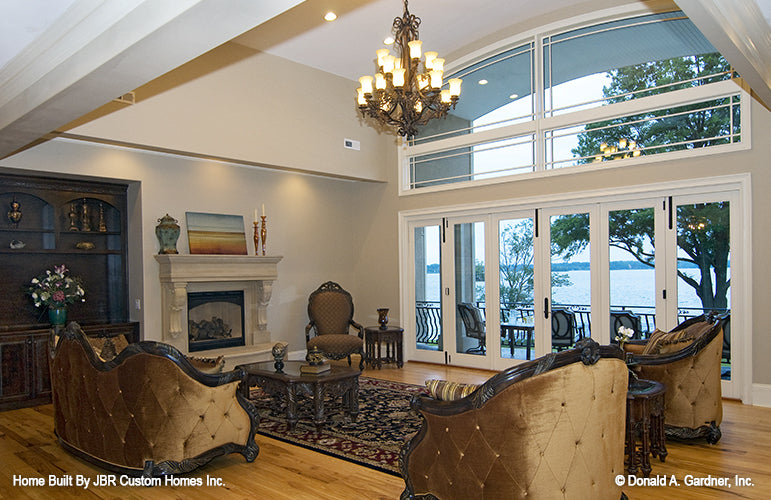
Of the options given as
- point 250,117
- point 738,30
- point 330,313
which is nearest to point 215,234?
point 250,117

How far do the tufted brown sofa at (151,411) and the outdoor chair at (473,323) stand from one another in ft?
14.0

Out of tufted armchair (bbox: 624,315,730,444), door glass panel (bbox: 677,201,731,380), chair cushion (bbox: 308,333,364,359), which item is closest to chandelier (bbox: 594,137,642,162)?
door glass panel (bbox: 677,201,731,380)

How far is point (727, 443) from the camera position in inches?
169

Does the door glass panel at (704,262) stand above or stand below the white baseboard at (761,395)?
above

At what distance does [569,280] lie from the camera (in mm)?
6824

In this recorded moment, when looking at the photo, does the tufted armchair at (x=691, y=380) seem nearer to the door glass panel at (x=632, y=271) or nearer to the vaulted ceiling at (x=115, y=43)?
the door glass panel at (x=632, y=271)

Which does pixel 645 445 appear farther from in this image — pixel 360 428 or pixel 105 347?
pixel 105 347

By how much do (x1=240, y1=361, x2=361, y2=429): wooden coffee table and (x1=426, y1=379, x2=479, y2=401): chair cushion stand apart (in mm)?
1866

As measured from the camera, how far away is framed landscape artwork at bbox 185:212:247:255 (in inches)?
275

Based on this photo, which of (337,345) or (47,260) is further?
(337,345)

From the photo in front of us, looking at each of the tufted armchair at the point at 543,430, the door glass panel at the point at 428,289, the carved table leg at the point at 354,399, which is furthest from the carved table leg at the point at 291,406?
the door glass panel at the point at 428,289

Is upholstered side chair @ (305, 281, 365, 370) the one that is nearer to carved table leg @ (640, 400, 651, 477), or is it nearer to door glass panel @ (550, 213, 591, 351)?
door glass panel @ (550, 213, 591, 351)

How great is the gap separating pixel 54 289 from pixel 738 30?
21.9 feet

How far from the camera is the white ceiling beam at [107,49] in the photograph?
7.95 feet
